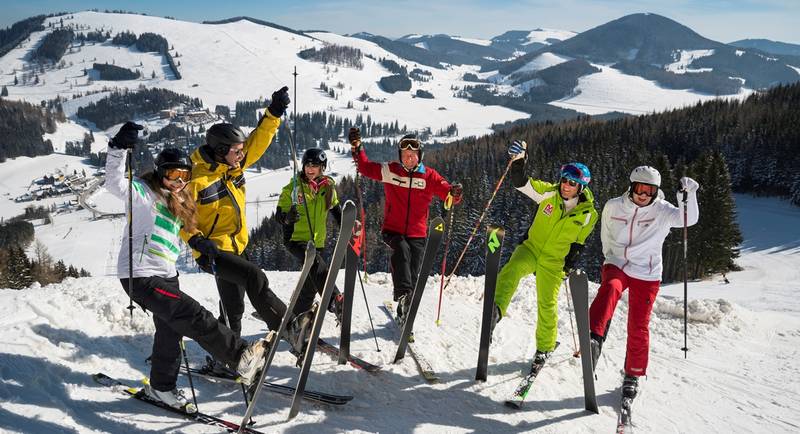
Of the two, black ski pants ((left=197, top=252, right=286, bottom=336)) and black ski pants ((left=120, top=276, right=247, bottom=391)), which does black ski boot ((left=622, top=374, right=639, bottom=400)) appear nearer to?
black ski pants ((left=197, top=252, right=286, bottom=336))

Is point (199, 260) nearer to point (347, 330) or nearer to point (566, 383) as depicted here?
point (347, 330)

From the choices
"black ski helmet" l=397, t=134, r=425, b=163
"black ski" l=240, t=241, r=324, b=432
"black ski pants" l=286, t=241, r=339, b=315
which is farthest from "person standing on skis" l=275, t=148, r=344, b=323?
"black ski" l=240, t=241, r=324, b=432

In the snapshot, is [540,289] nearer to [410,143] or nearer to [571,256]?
[571,256]

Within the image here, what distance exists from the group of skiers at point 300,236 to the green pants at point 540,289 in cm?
1

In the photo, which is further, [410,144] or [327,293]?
[410,144]

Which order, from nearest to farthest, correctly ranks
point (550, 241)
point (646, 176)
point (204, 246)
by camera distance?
1. point (204, 246)
2. point (646, 176)
3. point (550, 241)

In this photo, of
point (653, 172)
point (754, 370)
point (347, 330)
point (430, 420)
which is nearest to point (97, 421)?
point (347, 330)

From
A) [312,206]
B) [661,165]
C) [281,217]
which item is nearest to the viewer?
[281,217]

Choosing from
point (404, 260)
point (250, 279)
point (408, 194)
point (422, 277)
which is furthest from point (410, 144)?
point (250, 279)

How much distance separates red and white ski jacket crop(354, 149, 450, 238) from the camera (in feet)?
22.6

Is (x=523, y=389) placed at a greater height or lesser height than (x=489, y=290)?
lesser

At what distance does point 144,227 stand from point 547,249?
4.25 m

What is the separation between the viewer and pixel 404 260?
22.2 ft

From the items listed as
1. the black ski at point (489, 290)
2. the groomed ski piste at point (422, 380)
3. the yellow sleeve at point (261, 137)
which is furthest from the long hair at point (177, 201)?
the black ski at point (489, 290)
